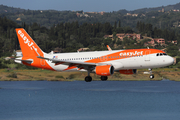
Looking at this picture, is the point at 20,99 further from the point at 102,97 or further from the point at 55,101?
the point at 102,97

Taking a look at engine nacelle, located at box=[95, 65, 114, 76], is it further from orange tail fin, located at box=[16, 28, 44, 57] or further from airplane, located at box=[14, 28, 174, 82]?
orange tail fin, located at box=[16, 28, 44, 57]

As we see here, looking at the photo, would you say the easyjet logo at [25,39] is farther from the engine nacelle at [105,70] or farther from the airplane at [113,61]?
the engine nacelle at [105,70]

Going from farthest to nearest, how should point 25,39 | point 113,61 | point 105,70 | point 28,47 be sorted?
point 25,39 → point 28,47 → point 113,61 → point 105,70

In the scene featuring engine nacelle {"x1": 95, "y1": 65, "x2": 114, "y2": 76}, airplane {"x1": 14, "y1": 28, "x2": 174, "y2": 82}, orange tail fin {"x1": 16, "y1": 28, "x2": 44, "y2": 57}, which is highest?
orange tail fin {"x1": 16, "y1": 28, "x2": 44, "y2": 57}

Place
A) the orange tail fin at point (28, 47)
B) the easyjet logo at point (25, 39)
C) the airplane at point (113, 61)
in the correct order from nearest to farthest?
the airplane at point (113, 61) < the orange tail fin at point (28, 47) < the easyjet logo at point (25, 39)

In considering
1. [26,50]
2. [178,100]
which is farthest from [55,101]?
[26,50]

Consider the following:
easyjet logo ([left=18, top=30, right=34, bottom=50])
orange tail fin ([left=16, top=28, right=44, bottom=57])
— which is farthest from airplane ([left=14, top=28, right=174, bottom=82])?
easyjet logo ([left=18, top=30, right=34, bottom=50])

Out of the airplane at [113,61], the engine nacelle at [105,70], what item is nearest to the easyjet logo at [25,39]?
the airplane at [113,61]

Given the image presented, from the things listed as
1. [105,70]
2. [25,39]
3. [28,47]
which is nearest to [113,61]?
[105,70]

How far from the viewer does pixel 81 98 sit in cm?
14838

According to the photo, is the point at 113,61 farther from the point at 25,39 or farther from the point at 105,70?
the point at 25,39

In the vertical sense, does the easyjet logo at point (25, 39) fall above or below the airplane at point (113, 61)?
above

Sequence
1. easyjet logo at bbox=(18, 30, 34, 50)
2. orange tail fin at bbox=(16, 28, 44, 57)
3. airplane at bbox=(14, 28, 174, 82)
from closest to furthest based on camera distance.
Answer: airplane at bbox=(14, 28, 174, 82) < orange tail fin at bbox=(16, 28, 44, 57) < easyjet logo at bbox=(18, 30, 34, 50)

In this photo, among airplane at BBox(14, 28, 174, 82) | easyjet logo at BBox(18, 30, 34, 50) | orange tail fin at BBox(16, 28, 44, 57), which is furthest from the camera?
easyjet logo at BBox(18, 30, 34, 50)
